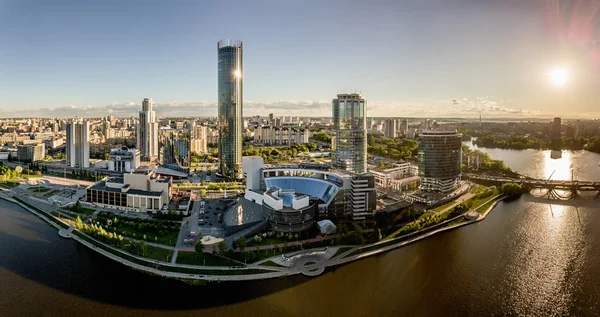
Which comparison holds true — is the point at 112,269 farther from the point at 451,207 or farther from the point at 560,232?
the point at 560,232

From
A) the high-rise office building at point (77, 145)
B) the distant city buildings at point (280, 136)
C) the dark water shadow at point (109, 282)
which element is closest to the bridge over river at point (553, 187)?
the dark water shadow at point (109, 282)

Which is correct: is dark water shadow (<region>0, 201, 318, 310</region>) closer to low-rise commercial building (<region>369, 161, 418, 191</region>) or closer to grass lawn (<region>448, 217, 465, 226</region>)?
grass lawn (<region>448, 217, 465, 226</region>)

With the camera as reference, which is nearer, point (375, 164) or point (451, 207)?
point (451, 207)

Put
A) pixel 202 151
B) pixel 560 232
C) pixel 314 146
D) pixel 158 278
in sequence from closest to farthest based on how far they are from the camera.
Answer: pixel 158 278 < pixel 560 232 < pixel 202 151 < pixel 314 146

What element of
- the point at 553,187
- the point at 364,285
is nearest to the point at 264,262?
the point at 364,285

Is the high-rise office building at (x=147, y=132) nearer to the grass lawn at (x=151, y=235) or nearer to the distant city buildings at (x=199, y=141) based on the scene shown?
the distant city buildings at (x=199, y=141)

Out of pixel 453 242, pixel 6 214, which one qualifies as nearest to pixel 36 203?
pixel 6 214
